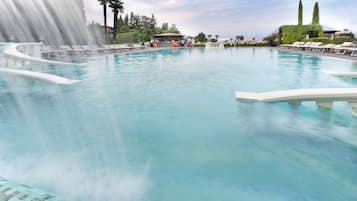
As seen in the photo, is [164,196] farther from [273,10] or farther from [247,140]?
[273,10]

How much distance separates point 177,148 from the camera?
3.35 meters

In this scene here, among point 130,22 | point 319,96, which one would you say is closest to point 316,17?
point 319,96

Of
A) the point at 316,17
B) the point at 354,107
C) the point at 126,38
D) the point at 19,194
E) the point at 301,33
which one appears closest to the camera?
the point at 19,194

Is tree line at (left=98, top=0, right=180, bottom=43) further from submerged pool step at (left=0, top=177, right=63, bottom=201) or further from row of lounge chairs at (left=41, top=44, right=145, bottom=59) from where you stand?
submerged pool step at (left=0, top=177, right=63, bottom=201)

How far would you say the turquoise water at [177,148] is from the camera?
246 cm

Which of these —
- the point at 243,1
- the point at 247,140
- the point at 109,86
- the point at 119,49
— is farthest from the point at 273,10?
the point at 247,140

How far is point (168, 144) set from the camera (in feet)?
11.4

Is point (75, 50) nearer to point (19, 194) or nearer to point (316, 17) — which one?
point (19, 194)

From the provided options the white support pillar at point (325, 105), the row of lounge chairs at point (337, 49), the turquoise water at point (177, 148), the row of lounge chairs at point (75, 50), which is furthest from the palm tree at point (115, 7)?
the white support pillar at point (325, 105)

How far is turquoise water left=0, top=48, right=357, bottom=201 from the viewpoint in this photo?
97.0 inches

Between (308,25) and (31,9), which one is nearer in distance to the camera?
(31,9)

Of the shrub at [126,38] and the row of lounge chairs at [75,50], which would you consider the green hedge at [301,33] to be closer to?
the shrub at [126,38]

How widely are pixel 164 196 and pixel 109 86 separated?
5.58m

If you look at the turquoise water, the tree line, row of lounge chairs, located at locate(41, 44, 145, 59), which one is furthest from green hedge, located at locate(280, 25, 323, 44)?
the turquoise water
